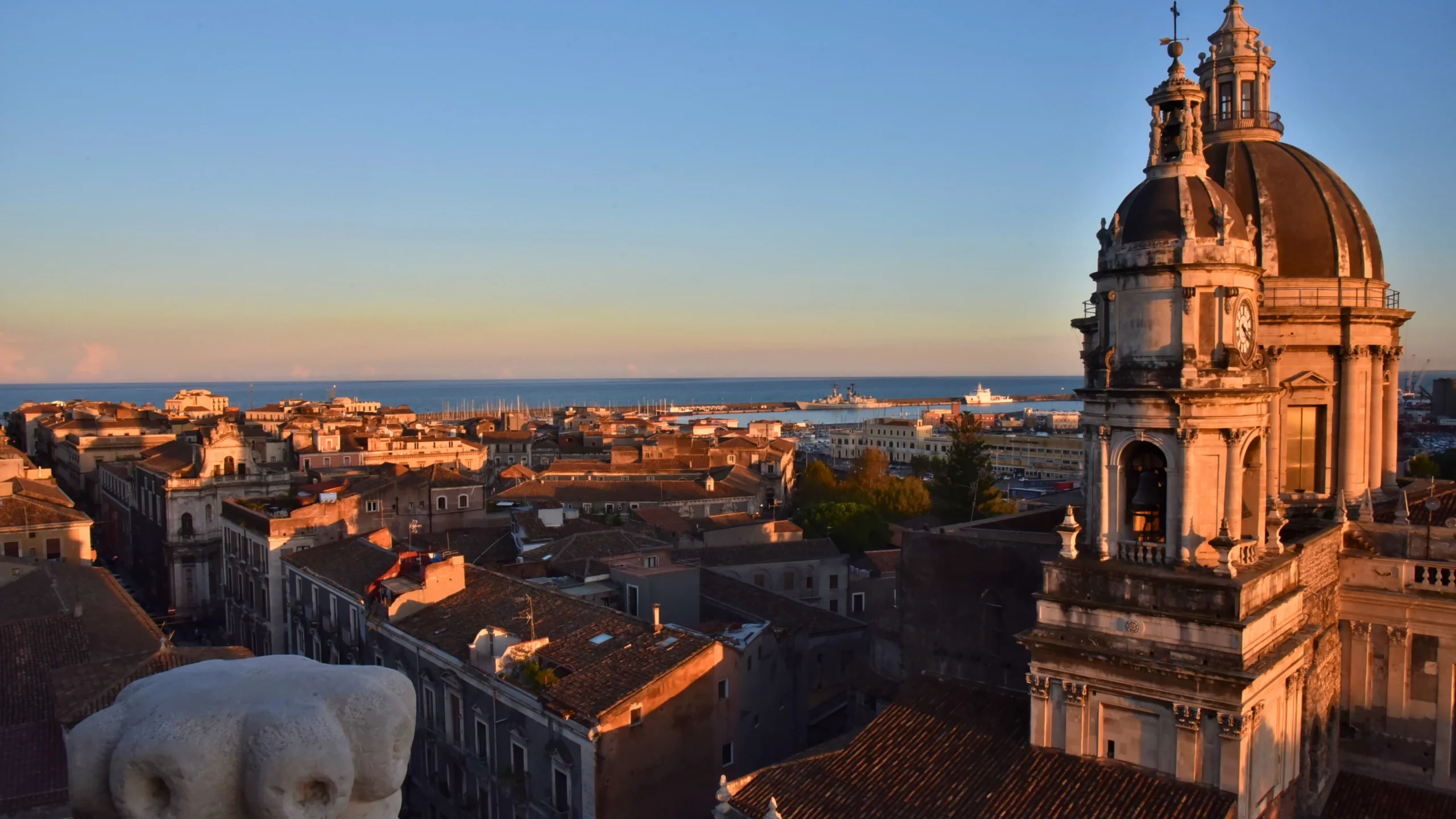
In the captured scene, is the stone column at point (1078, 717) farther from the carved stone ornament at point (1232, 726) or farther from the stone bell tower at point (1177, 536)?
the carved stone ornament at point (1232, 726)

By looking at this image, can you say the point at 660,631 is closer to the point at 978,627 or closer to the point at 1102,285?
the point at 978,627

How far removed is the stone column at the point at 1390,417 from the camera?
24391 mm

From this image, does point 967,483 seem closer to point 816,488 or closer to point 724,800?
point 816,488

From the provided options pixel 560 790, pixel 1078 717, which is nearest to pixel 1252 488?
pixel 1078 717

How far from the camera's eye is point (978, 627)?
82.5 ft

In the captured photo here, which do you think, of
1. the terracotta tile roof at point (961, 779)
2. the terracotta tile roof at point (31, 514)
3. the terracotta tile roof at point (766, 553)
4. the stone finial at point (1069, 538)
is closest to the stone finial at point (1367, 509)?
the stone finial at point (1069, 538)

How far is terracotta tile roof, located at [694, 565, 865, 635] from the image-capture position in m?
31.1

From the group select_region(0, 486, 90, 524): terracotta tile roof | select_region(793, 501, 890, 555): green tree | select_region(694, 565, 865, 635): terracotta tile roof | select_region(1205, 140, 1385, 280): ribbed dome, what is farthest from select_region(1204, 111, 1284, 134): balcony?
select_region(0, 486, 90, 524): terracotta tile roof

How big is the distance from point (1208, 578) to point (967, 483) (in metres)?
42.5

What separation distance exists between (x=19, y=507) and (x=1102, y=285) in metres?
46.8

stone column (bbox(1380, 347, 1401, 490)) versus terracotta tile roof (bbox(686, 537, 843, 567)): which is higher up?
stone column (bbox(1380, 347, 1401, 490))

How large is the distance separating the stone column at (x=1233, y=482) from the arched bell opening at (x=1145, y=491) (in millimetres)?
1122

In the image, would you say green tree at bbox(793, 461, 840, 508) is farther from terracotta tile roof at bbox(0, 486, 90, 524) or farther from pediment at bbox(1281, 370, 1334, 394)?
pediment at bbox(1281, 370, 1334, 394)

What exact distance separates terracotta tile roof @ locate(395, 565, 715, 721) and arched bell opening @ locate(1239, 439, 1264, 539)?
11.7m
